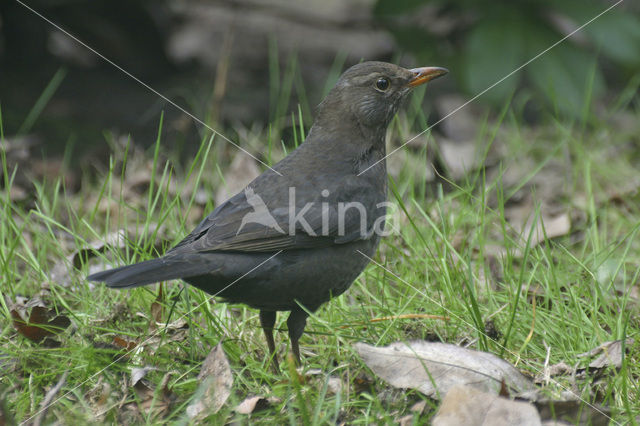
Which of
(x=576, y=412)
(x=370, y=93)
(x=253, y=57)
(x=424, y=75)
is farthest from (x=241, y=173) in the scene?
(x=576, y=412)

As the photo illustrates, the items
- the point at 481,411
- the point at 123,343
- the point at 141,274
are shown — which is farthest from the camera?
the point at 123,343

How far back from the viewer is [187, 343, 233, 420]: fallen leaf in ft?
8.43

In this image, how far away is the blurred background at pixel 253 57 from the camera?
17.6 feet

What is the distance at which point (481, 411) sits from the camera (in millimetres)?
2400

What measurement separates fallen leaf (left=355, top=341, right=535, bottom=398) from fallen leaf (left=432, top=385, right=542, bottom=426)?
15 centimetres

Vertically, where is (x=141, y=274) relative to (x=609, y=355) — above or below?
above

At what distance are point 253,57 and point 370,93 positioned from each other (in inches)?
135

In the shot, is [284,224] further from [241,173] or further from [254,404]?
[241,173]

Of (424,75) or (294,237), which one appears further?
(424,75)

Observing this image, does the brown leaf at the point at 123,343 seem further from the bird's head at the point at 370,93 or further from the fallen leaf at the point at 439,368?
the bird's head at the point at 370,93

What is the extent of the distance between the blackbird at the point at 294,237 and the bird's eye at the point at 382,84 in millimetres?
A: 275

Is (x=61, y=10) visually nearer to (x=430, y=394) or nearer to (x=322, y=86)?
(x=322, y=86)

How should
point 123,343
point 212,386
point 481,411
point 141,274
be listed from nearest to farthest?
point 481,411 → point 212,386 → point 141,274 → point 123,343

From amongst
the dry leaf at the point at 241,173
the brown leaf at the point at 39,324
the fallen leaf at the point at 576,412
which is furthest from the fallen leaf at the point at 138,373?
the dry leaf at the point at 241,173
